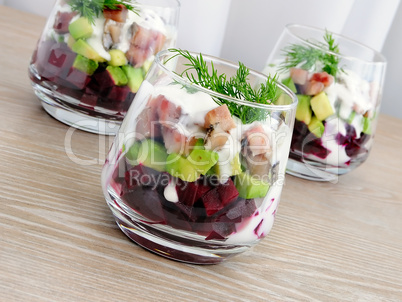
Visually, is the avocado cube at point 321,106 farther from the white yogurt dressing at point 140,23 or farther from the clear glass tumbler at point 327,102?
the white yogurt dressing at point 140,23

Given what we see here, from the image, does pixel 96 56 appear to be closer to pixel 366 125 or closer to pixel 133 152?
pixel 133 152

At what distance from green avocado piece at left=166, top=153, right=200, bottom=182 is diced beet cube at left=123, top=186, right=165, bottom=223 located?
3 centimetres

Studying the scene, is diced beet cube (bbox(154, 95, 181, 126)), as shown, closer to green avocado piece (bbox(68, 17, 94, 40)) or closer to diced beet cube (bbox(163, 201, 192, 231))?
diced beet cube (bbox(163, 201, 192, 231))

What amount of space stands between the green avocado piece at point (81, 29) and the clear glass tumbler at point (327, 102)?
0.31m

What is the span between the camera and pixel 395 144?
131cm

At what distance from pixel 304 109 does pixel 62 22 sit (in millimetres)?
377

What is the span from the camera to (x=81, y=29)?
2.55 feet

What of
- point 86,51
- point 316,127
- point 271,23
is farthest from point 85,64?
point 271,23

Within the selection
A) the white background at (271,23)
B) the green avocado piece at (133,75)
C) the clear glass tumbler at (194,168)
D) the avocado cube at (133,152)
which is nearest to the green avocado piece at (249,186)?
the clear glass tumbler at (194,168)

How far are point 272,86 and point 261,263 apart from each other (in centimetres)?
20

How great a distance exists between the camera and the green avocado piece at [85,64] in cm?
79

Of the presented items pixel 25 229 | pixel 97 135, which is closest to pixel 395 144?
pixel 97 135

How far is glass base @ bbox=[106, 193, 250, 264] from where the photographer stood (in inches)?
22.9

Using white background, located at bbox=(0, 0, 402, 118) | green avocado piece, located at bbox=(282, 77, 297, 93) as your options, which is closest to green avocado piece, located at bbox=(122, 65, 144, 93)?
green avocado piece, located at bbox=(282, 77, 297, 93)
